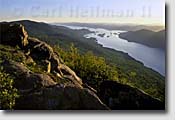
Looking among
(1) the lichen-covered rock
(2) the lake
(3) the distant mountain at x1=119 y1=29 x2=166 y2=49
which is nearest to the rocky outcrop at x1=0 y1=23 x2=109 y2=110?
(1) the lichen-covered rock

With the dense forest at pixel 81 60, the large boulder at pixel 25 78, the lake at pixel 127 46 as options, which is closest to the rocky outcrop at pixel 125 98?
the dense forest at pixel 81 60

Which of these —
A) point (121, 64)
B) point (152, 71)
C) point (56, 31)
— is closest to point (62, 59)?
point (56, 31)

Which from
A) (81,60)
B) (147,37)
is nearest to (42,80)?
(81,60)

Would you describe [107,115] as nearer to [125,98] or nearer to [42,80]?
[125,98]

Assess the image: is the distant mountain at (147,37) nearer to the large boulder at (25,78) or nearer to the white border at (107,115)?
the white border at (107,115)

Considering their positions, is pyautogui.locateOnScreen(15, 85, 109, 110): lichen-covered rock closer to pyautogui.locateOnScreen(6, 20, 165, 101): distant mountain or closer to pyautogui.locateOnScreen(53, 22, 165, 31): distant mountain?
pyautogui.locateOnScreen(6, 20, 165, 101): distant mountain
